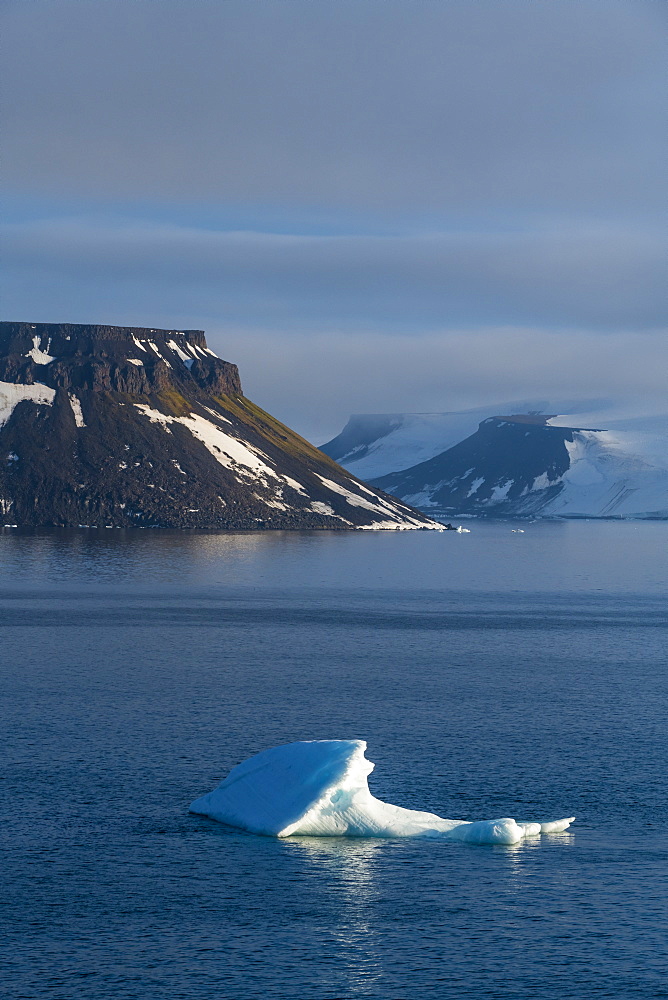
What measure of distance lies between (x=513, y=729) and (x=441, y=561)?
135m

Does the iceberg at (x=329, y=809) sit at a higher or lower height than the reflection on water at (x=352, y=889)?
higher

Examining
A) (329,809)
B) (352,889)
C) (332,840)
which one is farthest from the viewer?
(329,809)

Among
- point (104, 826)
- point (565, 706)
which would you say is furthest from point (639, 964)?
point (565, 706)

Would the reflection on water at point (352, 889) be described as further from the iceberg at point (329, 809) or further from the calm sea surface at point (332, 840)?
the iceberg at point (329, 809)

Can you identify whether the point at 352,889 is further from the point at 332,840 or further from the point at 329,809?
the point at 329,809

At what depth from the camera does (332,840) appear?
3266cm

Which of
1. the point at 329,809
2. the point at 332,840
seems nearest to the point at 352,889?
the point at 332,840

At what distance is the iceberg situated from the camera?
32438 mm

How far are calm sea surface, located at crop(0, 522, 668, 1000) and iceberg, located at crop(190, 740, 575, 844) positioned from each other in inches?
18.2

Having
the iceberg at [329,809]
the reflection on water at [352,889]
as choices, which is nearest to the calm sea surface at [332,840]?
the reflection on water at [352,889]

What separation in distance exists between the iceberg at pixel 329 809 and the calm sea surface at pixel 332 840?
1.51ft

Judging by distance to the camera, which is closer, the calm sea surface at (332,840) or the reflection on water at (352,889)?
the calm sea surface at (332,840)

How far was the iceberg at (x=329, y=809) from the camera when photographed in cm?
3244

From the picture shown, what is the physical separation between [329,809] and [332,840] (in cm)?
81
